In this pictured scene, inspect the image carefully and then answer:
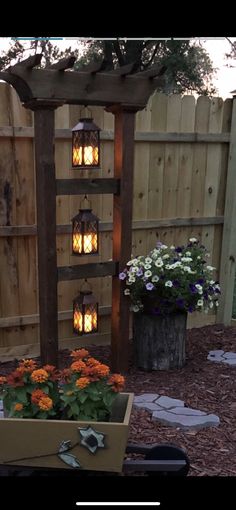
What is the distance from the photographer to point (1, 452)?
176 centimetres

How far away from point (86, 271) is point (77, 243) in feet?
0.73

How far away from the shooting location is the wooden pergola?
2.60 metres

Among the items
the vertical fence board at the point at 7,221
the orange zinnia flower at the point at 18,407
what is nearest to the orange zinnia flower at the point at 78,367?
the orange zinnia flower at the point at 18,407

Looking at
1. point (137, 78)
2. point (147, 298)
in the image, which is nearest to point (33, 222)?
point (147, 298)

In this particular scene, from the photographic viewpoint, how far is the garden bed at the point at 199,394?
227 cm

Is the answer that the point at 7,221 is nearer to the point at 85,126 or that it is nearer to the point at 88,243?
the point at 88,243

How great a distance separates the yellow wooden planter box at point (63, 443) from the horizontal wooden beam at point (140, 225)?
1.71 metres

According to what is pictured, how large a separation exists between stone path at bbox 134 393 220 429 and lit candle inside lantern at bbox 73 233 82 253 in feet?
3.09

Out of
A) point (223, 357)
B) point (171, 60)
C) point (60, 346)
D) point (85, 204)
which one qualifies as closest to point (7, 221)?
point (85, 204)

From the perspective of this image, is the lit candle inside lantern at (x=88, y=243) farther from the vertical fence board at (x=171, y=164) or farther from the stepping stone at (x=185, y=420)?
the vertical fence board at (x=171, y=164)

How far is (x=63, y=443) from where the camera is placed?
1.74 meters

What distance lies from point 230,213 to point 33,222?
5.71ft
